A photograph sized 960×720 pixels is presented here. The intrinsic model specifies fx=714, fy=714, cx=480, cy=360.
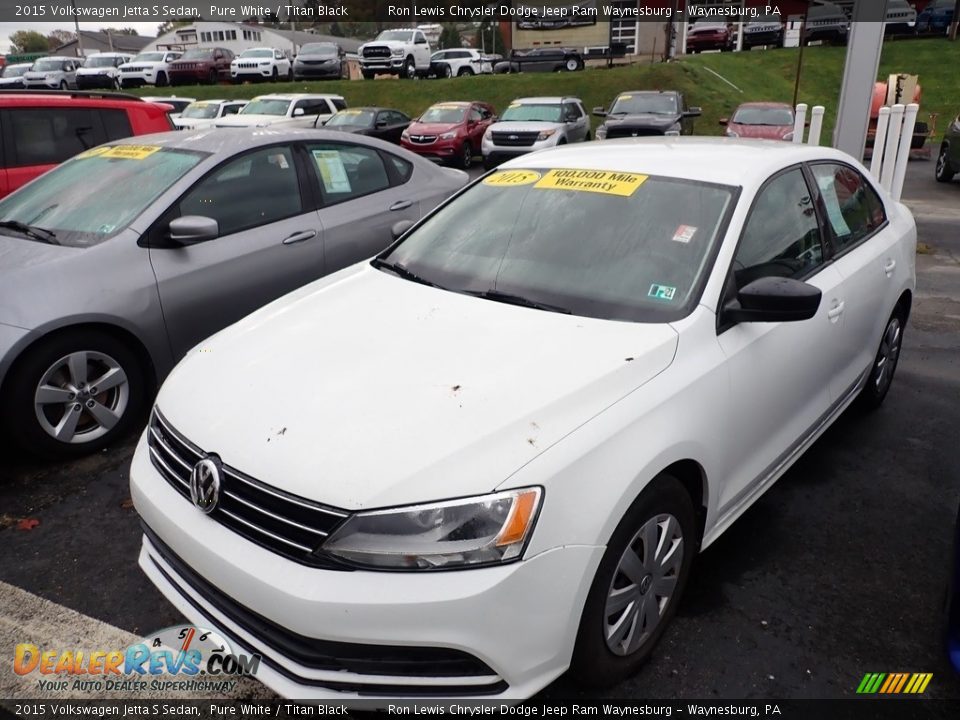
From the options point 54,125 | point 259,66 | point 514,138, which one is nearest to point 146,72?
point 259,66

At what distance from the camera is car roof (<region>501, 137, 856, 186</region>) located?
2955 mm

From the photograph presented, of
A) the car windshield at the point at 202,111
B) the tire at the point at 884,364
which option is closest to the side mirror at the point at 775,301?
the tire at the point at 884,364

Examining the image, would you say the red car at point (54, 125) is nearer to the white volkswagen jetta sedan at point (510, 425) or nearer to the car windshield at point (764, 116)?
the white volkswagen jetta sedan at point (510, 425)

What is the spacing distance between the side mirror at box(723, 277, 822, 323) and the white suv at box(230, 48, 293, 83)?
31.3m

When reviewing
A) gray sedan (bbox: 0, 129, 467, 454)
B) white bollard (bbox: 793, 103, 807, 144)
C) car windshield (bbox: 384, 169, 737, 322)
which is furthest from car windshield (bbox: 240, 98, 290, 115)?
car windshield (bbox: 384, 169, 737, 322)

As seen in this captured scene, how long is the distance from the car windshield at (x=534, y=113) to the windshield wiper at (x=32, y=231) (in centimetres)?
1357

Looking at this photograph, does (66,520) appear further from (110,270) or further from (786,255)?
(786,255)

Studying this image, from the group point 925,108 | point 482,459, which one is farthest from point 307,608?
point 925,108

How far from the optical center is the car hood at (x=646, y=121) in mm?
14898

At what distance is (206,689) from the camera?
7.74 ft

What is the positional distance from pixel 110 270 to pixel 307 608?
8.85 ft

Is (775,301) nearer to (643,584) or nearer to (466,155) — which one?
(643,584)

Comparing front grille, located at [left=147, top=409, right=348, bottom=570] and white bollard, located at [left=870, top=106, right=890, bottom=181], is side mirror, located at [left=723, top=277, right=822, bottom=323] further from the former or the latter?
white bollard, located at [left=870, top=106, right=890, bottom=181]

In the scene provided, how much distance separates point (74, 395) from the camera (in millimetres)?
3678
